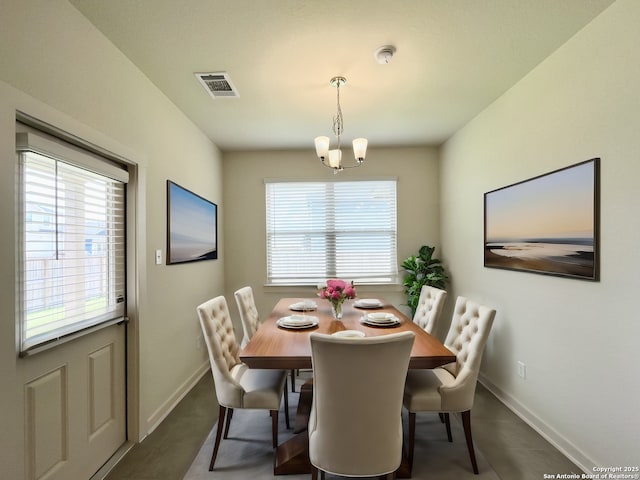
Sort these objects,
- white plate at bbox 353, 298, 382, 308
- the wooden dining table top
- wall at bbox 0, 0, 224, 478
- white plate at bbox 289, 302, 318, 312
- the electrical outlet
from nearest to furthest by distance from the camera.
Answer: wall at bbox 0, 0, 224, 478
the wooden dining table top
the electrical outlet
white plate at bbox 289, 302, 318, 312
white plate at bbox 353, 298, 382, 308

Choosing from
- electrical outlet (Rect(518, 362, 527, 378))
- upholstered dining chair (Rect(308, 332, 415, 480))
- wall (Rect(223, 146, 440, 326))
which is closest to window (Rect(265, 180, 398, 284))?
wall (Rect(223, 146, 440, 326))

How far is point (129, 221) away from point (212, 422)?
1648 mm

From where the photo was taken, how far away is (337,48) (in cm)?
190

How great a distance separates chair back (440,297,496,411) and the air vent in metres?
2.45

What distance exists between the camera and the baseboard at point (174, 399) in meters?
2.23

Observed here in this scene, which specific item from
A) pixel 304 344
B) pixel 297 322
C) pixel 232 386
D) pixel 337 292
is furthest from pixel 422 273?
pixel 232 386

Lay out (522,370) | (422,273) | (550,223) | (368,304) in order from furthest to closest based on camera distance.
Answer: (422,273) < (368,304) < (522,370) < (550,223)

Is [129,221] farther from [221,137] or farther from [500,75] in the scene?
[500,75]

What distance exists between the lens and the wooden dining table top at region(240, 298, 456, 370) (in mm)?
1531

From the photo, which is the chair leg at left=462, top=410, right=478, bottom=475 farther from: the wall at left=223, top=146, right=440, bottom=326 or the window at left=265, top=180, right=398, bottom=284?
the window at left=265, top=180, right=398, bottom=284

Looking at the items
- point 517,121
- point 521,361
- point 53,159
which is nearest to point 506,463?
point 521,361

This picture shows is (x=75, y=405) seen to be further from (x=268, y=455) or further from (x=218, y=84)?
(x=218, y=84)

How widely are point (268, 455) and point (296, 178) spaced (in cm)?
300

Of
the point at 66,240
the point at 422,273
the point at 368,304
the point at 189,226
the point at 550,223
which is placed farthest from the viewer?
the point at 422,273
